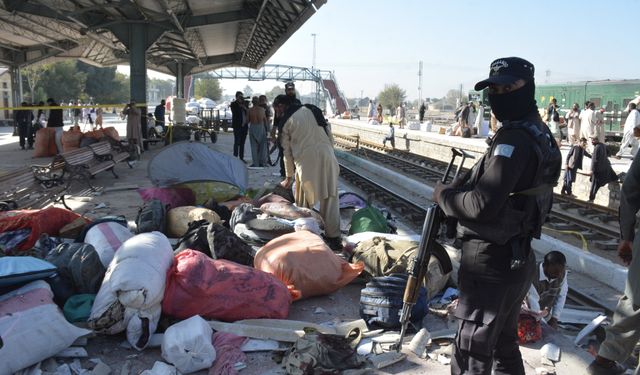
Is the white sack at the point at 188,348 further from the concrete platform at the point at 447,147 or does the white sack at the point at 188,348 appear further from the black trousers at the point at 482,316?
the concrete platform at the point at 447,147

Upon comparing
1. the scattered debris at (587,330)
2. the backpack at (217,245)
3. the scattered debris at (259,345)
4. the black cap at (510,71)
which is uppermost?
the black cap at (510,71)

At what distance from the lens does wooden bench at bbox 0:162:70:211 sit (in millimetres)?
8273

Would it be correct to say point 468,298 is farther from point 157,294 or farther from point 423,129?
point 423,129

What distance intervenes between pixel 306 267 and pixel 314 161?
1834 millimetres

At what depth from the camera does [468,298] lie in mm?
2721

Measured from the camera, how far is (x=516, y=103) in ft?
8.73

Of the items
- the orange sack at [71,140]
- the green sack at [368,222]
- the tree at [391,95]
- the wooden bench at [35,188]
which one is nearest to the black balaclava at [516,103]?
the green sack at [368,222]

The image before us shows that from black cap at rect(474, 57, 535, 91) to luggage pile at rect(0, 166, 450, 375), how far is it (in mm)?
2046

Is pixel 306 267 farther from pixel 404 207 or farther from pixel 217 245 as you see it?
pixel 404 207

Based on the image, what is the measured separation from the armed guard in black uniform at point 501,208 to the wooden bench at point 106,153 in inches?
415

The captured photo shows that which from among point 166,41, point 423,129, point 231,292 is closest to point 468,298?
point 231,292

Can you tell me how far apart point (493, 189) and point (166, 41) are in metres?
23.2

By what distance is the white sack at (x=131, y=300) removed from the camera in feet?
12.6

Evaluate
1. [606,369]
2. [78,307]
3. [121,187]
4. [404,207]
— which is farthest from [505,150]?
[121,187]
